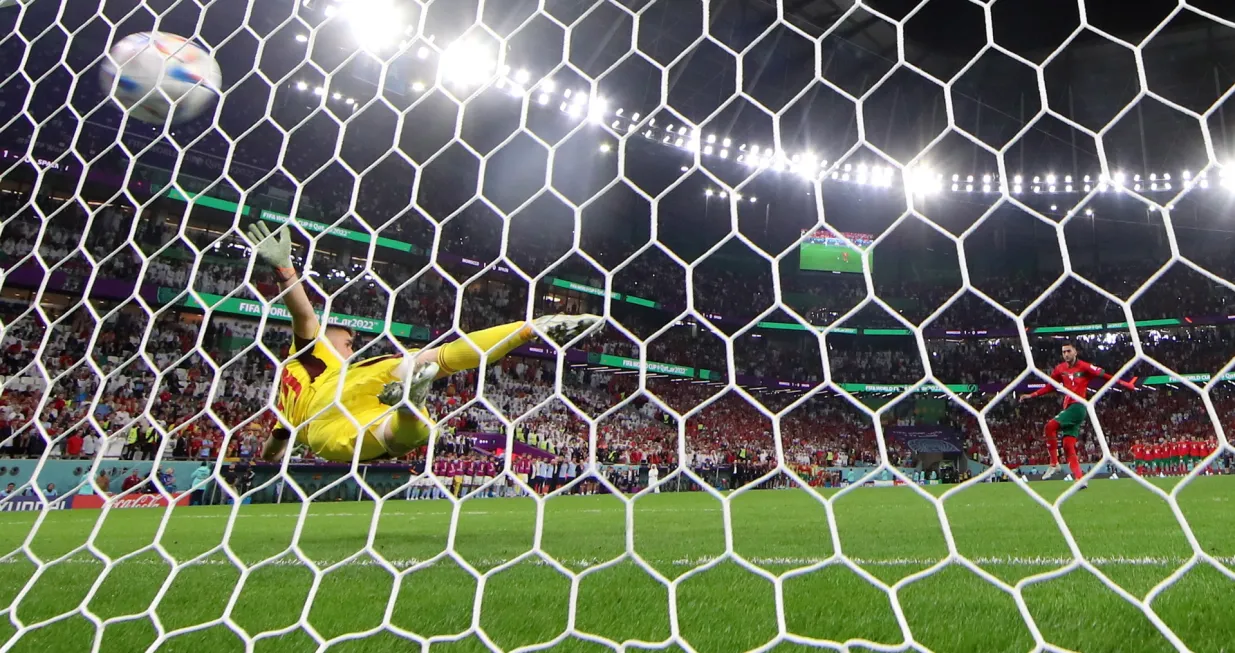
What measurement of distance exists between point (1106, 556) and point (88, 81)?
19393mm

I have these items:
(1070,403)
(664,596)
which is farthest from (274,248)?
(1070,403)

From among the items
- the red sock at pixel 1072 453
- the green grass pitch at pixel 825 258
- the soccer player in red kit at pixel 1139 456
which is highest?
the red sock at pixel 1072 453

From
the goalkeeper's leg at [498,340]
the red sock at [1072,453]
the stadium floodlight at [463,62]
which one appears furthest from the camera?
the red sock at [1072,453]

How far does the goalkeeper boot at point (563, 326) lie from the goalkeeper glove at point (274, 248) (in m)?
0.92

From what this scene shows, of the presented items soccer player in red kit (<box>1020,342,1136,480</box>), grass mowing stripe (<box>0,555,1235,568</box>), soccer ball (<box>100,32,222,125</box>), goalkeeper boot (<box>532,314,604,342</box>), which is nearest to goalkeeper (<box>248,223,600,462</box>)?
goalkeeper boot (<box>532,314,604,342</box>)

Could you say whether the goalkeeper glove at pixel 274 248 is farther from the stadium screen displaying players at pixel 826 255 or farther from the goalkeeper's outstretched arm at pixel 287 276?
the stadium screen displaying players at pixel 826 255

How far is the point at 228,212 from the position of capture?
15031 millimetres

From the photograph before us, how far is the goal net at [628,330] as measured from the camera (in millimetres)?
1518

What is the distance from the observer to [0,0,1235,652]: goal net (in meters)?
1.52

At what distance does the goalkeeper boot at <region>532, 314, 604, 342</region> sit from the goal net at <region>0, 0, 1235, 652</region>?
73mm

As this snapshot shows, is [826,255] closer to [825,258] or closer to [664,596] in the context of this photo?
[825,258]

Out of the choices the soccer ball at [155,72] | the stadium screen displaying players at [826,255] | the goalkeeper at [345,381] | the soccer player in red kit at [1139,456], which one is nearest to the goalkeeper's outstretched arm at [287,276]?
the goalkeeper at [345,381]

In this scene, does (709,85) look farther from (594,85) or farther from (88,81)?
(594,85)

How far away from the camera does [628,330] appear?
16719 mm
